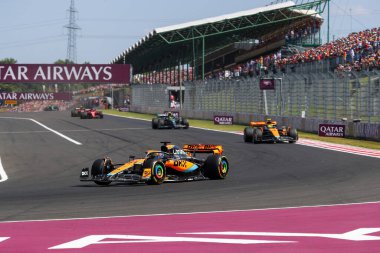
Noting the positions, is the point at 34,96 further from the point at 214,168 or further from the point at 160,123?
the point at 214,168

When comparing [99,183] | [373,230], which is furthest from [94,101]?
[373,230]

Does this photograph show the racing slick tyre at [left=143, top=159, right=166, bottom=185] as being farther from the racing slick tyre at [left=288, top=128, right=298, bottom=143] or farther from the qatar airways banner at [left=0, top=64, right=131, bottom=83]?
the qatar airways banner at [left=0, top=64, right=131, bottom=83]

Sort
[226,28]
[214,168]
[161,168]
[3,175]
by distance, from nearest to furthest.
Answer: [161,168], [214,168], [3,175], [226,28]

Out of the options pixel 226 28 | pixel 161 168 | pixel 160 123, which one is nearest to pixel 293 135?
pixel 161 168

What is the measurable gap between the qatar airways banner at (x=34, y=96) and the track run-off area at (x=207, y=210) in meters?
115

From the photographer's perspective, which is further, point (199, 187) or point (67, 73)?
point (67, 73)

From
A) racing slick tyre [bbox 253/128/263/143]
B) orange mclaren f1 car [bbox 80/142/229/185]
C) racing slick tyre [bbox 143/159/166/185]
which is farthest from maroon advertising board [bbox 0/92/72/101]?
racing slick tyre [bbox 143/159/166/185]

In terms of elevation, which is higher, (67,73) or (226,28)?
(226,28)

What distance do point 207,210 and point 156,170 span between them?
153 inches

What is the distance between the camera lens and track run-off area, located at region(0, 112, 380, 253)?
7312mm

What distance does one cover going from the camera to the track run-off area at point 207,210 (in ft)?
24.0

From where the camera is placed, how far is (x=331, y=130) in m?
30.4

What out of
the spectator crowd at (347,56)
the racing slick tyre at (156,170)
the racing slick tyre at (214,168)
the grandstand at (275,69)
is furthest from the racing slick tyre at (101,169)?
the spectator crowd at (347,56)

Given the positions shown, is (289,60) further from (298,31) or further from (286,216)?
(286,216)
